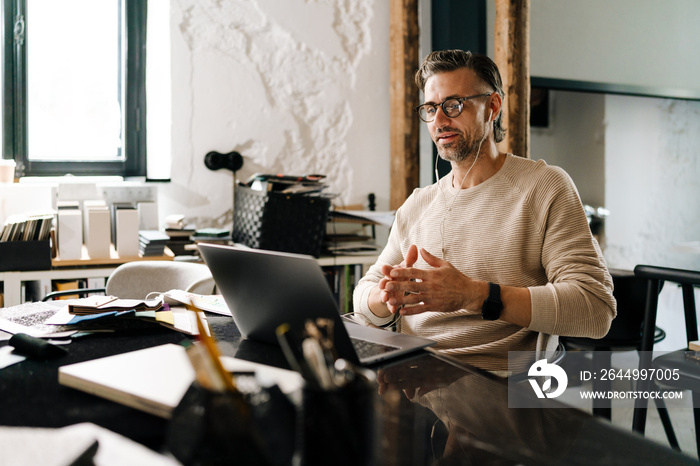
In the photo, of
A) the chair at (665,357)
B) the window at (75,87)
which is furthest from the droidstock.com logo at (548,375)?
the window at (75,87)

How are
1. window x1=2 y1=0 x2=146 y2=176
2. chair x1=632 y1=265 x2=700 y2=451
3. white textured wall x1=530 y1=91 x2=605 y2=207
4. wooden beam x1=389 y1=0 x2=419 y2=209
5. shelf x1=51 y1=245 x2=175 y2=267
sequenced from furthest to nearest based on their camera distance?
1. white textured wall x1=530 y1=91 x2=605 y2=207
2. wooden beam x1=389 y1=0 x2=419 y2=209
3. window x1=2 y1=0 x2=146 y2=176
4. shelf x1=51 y1=245 x2=175 y2=267
5. chair x1=632 y1=265 x2=700 y2=451

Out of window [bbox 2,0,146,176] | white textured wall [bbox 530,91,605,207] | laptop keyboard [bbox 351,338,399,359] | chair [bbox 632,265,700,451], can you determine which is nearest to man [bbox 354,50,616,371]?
laptop keyboard [bbox 351,338,399,359]

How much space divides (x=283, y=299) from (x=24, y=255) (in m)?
1.91

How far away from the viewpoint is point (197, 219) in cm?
335

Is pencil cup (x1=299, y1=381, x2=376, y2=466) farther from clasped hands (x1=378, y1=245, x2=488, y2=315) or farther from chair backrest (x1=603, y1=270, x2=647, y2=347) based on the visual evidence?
chair backrest (x1=603, y1=270, x2=647, y2=347)

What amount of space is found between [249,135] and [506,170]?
201 cm

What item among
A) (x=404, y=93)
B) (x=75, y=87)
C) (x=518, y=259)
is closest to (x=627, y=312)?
(x=518, y=259)

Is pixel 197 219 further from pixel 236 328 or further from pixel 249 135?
pixel 236 328

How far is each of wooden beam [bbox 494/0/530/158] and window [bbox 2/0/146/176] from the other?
201 cm

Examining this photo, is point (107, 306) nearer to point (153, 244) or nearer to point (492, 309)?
point (492, 309)

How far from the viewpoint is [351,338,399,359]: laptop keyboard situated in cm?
114

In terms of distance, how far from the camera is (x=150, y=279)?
2295 mm

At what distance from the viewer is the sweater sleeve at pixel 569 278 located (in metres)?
1.46

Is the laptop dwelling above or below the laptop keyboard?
above
